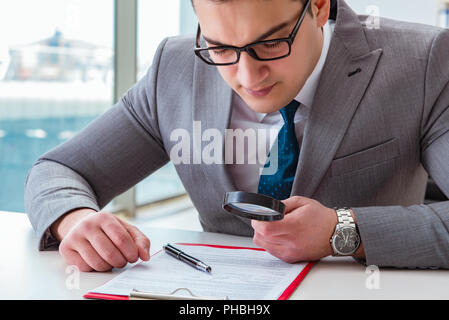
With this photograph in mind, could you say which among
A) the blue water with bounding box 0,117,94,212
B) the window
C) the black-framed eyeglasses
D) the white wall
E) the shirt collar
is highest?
the white wall

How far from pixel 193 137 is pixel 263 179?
0.24 metres

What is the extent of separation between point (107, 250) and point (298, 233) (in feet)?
1.27

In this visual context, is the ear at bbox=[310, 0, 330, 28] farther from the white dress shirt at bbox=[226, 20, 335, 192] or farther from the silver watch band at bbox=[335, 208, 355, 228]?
the silver watch band at bbox=[335, 208, 355, 228]

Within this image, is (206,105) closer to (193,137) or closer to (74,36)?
(193,137)

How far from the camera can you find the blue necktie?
138cm

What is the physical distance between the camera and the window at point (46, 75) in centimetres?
342

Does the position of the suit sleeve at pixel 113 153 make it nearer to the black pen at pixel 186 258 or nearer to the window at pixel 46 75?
the black pen at pixel 186 258

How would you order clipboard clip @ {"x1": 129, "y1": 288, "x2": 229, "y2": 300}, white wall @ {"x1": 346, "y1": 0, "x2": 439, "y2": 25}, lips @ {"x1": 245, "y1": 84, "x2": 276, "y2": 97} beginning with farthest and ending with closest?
white wall @ {"x1": 346, "y1": 0, "x2": 439, "y2": 25}
lips @ {"x1": 245, "y1": 84, "x2": 276, "y2": 97}
clipboard clip @ {"x1": 129, "y1": 288, "x2": 229, "y2": 300}

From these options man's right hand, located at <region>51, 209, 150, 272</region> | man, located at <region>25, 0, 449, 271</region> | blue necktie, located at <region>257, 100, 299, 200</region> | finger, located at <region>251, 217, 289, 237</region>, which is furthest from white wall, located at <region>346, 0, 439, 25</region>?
man's right hand, located at <region>51, 209, 150, 272</region>

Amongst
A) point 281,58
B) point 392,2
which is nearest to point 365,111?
point 281,58

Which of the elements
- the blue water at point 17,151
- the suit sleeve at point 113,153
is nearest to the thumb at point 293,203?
the suit sleeve at point 113,153

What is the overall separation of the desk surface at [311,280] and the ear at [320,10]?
59 centimetres

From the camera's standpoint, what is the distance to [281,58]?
1.18 metres

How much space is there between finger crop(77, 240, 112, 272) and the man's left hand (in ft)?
1.03
